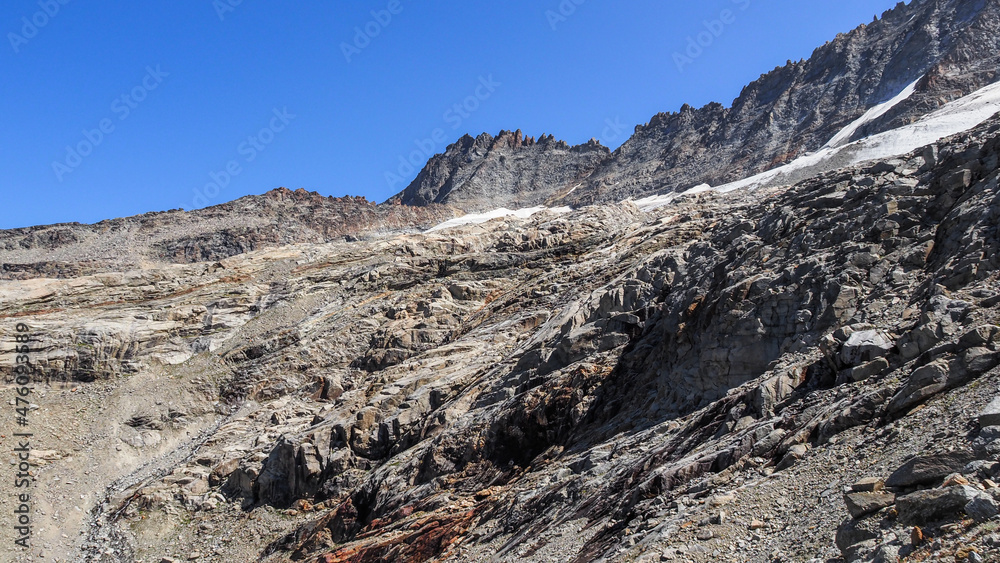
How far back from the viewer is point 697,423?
20422 mm

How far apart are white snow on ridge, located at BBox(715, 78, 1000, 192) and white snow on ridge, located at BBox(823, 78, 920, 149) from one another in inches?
547

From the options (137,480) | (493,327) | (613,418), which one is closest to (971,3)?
(493,327)

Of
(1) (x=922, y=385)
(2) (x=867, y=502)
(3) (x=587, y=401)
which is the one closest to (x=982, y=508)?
(2) (x=867, y=502)

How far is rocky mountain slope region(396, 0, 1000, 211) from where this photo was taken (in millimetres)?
101312

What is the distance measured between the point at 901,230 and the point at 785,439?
11769 millimetres

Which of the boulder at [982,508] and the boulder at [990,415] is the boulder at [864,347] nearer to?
the boulder at [990,415]

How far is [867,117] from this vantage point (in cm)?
10706

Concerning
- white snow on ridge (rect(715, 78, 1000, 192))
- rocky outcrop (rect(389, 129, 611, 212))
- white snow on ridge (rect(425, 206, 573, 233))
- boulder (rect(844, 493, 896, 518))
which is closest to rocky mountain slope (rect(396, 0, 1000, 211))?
rocky outcrop (rect(389, 129, 611, 212))

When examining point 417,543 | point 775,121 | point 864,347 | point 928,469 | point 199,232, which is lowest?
point 417,543

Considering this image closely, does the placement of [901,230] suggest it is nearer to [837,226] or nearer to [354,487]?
[837,226]

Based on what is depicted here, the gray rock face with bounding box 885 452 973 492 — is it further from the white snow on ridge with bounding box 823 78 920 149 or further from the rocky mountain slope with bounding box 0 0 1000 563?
the white snow on ridge with bounding box 823 78 920 149

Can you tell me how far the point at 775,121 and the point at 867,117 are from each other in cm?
2580

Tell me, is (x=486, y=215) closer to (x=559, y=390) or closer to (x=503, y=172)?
(x=503, y=172)

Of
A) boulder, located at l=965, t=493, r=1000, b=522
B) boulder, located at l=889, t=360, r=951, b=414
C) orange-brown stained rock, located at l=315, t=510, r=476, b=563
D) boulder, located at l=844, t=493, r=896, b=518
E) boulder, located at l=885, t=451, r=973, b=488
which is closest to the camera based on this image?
boulder, located at l=965, t=493, r=1000, b=522
